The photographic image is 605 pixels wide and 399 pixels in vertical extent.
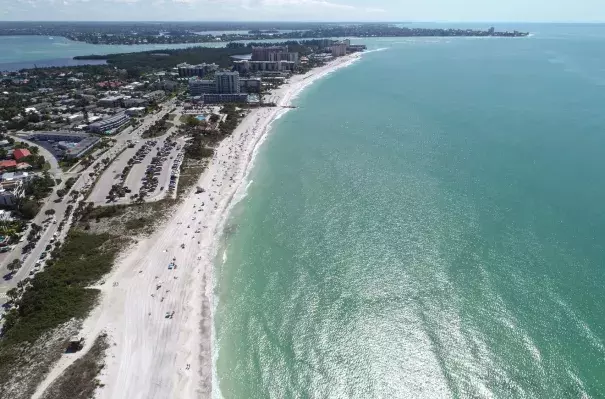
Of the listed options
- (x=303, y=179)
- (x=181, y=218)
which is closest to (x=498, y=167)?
(x=303, y=179)

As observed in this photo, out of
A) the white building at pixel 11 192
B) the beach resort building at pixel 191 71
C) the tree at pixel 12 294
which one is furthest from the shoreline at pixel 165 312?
A: the beach resort building at pixel 191 71

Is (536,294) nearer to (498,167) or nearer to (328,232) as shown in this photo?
(328,232)

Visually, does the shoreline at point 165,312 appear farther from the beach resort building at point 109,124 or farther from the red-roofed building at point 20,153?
the beach resort building at point 109,124

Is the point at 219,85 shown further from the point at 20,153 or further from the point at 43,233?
the point at 43,233

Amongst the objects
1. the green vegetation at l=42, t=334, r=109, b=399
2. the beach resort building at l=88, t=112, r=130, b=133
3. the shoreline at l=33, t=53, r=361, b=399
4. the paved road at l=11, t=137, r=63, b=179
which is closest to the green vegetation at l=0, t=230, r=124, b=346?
the shoreline at l=33, t=53, r=361, b=399

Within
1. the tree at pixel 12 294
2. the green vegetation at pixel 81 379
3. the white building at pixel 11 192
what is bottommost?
the green vegetation at pixel 81 379
